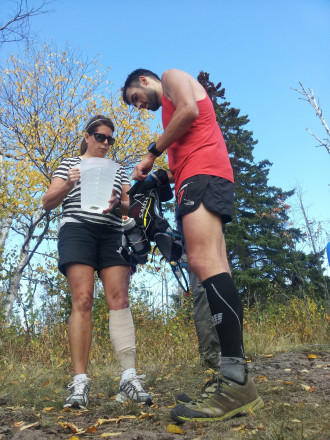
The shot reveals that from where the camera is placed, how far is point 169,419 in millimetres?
2068

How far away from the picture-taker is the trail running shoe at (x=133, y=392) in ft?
8.35

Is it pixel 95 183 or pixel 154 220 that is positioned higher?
pixel 95 183

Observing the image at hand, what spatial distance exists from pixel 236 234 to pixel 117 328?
1638 cm

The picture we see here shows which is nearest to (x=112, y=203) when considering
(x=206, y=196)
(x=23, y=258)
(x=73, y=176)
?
(x=73, y=176)

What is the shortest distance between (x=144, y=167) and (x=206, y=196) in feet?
1.63

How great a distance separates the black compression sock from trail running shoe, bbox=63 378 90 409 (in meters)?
1.07

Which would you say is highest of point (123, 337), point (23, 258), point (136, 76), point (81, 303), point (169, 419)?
point (23, 258)

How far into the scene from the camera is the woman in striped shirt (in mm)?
2799

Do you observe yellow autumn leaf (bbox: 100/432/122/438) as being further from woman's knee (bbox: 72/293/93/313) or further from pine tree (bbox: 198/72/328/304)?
pine tree (bbox: 198/72/328/304)

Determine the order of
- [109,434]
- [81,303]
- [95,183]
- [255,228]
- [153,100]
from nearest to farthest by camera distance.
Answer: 1. [109,434]
2. [153,100]
3. [81,303]
4. [95,183]
5. [255,228]

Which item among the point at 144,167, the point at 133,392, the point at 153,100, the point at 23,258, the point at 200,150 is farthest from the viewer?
the point at 23,258

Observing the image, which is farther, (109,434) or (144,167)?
(144,167)

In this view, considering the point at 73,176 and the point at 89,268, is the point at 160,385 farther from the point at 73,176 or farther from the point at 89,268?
the point at 73,176

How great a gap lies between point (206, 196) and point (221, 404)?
105 cm
